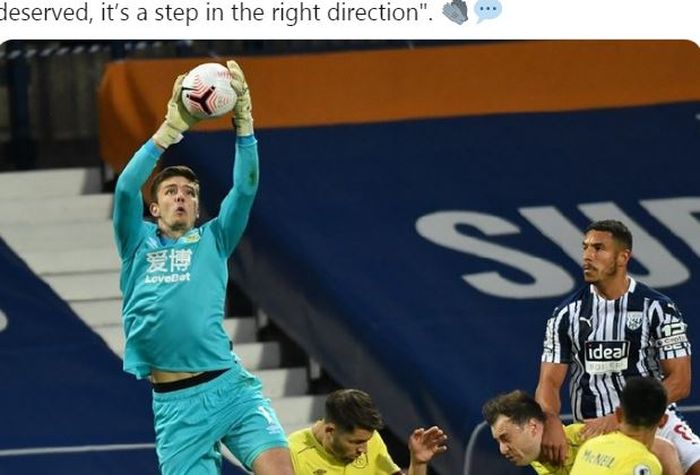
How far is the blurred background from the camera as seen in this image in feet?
32.2

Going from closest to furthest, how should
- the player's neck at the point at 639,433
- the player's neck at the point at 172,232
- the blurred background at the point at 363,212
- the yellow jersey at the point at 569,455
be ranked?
the player's neck at the point at 639,433 → the player's neck at the point at 172,232 → the yellow jersey at the point at 569,455 → the blurred background at the point at 363,212

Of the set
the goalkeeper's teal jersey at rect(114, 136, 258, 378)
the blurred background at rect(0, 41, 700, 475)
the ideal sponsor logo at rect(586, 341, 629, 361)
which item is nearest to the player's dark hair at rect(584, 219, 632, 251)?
the ideal sponsor logo at rect(586, 341, 629, 361)

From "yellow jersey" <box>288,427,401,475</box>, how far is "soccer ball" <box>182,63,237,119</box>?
1426 mm

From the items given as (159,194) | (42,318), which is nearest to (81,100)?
(42,318)

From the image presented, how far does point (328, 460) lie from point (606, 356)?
1095 millimetres

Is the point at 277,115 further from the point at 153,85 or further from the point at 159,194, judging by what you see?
the point at 159,194

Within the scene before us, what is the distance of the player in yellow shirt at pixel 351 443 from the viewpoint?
7.34 m

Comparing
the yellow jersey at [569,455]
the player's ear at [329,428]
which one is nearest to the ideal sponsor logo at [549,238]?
the yellow jersey at [569,455]

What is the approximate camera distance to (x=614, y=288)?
771cm

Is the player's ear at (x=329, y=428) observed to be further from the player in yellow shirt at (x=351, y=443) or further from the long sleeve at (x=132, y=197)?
the long sleeve at (x=132, y=197)

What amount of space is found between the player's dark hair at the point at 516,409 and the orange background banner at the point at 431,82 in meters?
4.13

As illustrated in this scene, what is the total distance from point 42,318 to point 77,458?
1136 millimetres

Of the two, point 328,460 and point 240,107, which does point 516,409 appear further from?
point 240,107

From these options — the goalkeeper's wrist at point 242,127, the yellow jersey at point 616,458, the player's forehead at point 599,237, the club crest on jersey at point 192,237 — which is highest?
the goalkeeper's wrist at point 242,127
